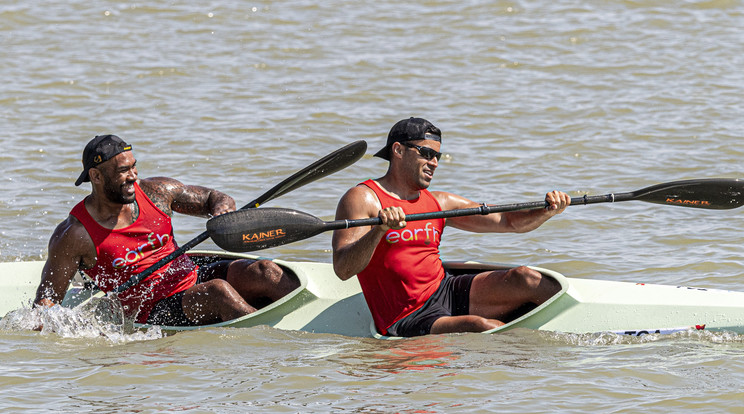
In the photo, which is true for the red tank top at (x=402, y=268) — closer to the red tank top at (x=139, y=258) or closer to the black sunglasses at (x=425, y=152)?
the black sunglasses at (x=425, y=152)

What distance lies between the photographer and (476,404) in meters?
4.64

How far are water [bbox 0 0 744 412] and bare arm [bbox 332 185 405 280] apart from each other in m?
0.52

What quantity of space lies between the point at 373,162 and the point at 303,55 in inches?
154

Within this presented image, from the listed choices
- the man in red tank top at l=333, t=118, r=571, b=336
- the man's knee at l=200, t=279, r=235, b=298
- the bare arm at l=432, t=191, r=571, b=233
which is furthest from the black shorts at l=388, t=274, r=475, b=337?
the man's knee at l=200, t=279, r=235, b=298

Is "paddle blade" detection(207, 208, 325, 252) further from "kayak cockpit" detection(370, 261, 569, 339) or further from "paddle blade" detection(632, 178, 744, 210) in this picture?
"paddle blade" detection(632, 178, 744, 210)

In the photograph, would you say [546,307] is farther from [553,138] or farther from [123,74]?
[123,74]

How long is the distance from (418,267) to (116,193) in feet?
5.51

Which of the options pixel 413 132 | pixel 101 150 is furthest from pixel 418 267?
pixel 101 150

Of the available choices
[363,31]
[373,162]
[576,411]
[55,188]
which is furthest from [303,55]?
[576,411]

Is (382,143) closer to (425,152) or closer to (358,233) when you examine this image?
(425,152)

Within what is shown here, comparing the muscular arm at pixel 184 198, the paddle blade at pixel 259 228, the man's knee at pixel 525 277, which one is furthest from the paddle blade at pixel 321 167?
the man's knee at pixel 525 277

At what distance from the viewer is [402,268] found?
5.38 m

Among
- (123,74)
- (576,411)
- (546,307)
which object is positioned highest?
(123,74)

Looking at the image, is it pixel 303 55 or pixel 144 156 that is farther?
pixel 303 55
